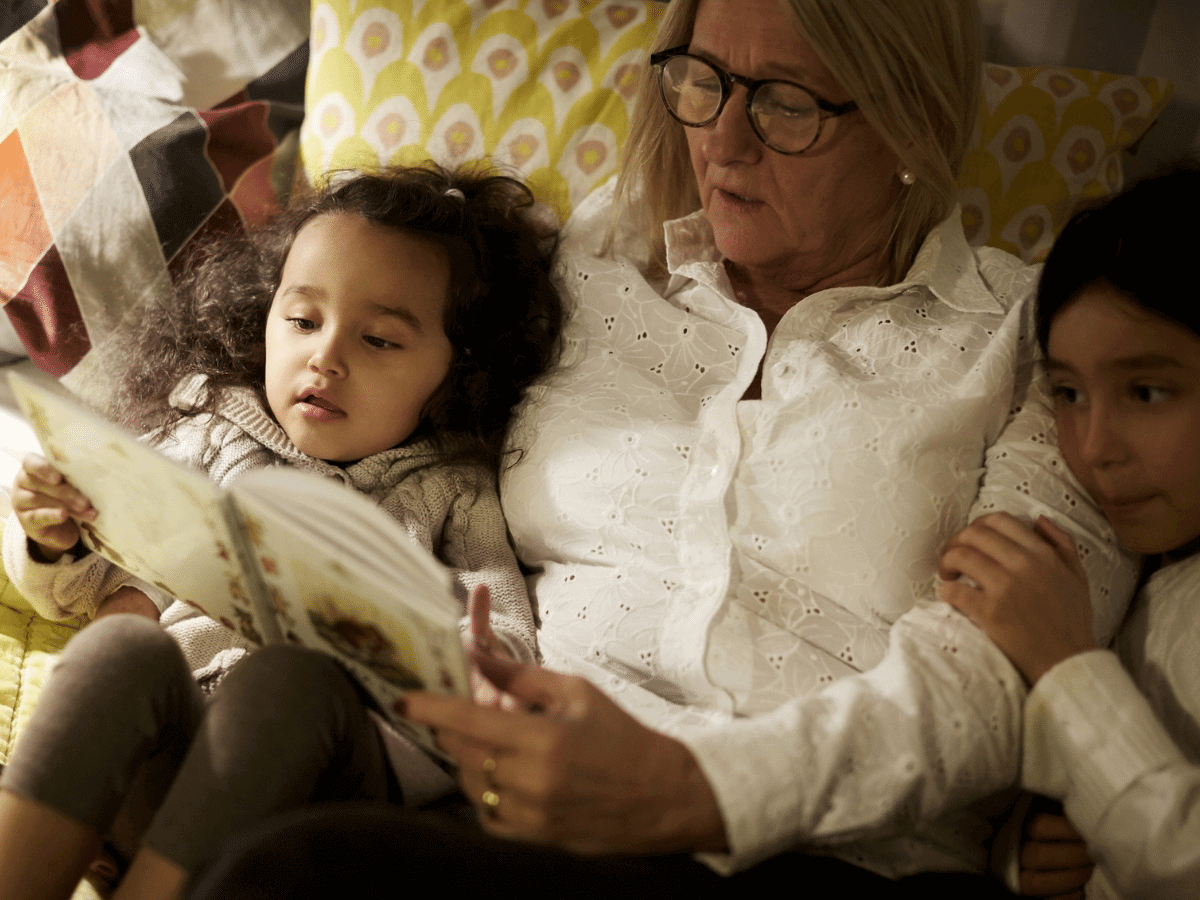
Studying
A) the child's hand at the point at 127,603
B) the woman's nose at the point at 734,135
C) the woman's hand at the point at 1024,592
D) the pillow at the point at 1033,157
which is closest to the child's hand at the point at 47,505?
the child's hand at the point at 127,603

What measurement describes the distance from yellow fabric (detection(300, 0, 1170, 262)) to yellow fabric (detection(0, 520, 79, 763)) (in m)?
0.82

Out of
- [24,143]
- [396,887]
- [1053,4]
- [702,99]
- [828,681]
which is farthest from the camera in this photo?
[1053,4]

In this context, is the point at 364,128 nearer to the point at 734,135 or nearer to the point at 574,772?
the point at 734,135

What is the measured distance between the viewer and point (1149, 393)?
1007 millimetres

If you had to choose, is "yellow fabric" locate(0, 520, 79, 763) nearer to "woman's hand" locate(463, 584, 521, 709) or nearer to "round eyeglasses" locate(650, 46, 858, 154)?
"woman's hand" locate(463, 584, 521, 709)

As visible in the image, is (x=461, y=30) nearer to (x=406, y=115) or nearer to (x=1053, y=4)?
(x=406, y=115)

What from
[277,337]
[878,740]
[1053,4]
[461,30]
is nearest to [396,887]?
[878,740]

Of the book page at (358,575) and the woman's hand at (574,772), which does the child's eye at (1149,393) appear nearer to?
the woman's hand at (574,772)

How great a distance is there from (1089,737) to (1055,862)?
17 centimetres

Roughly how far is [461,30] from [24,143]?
2.40ft

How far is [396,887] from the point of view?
769 millimetres

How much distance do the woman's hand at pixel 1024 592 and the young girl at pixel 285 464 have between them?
51 centimetres

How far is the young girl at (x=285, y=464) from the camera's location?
2.82 ft

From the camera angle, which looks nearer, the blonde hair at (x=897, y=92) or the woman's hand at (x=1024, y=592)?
the woman's hand at (x=1024, y=592)
